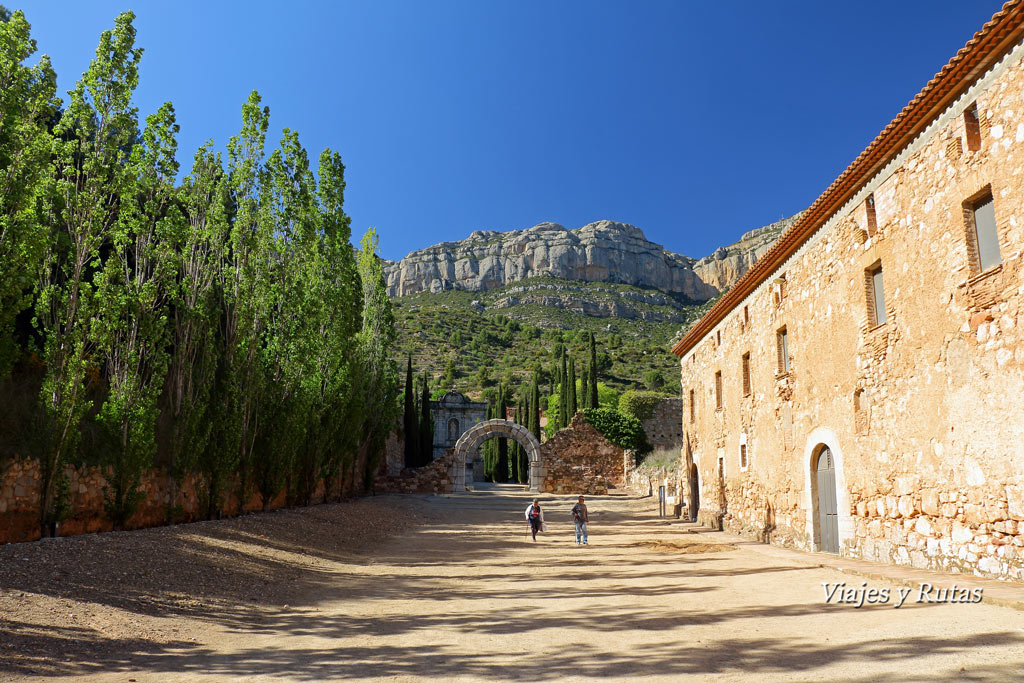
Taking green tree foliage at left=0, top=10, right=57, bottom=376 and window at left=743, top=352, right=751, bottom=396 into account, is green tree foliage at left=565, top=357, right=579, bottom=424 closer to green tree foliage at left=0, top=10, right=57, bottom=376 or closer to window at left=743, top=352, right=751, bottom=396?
window at left=743, top=352, right=751, bottom=396

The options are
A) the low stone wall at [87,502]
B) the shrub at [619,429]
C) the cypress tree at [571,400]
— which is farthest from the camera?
the cypress tree at [571,400]

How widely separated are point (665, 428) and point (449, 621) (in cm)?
3153

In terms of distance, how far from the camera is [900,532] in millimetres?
8945

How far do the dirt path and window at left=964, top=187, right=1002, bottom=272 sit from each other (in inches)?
149

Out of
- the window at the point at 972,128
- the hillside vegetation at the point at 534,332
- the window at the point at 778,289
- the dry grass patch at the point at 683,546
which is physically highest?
the hillside vegetation at the point at 534,332

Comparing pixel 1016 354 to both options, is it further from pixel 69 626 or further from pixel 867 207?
pixel 69 626

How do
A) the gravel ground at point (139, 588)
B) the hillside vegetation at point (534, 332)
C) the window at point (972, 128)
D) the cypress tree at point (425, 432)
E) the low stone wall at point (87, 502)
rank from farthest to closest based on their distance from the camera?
the hillside vegetation at point (534, 332) < the cypress tree at point (425, 432) < the low stone wall at point (87, 502) < the window at point (972, 128) < the gravel ground at point (139, 588)

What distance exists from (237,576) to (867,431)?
29.9 ft

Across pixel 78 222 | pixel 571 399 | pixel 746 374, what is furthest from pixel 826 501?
pixel 571 399

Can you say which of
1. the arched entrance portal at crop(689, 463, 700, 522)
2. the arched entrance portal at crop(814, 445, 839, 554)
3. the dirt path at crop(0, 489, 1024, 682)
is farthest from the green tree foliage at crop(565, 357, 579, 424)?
the dirt path at crop(0, 489, 1024, 682)

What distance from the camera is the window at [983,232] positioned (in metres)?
7.40

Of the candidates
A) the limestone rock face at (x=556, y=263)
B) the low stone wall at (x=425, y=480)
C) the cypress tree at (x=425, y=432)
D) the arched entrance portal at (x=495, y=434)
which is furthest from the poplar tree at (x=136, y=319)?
the limestone rock face at (x=556, y=263)

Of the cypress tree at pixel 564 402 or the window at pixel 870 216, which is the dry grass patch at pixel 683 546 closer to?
the window at pixel 870 216

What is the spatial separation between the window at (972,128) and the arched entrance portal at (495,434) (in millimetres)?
29226
